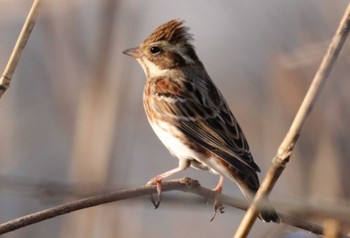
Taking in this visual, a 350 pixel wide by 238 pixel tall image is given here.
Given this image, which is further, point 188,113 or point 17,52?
point 188,113

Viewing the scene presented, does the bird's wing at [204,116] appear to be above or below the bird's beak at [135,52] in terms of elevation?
below

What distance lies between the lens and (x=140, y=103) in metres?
4.18

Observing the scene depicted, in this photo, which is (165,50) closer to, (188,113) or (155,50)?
(155,50)

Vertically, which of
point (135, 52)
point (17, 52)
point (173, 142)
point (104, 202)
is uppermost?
point (17, 52)

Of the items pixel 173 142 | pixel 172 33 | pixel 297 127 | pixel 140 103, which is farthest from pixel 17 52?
pixel 140 103

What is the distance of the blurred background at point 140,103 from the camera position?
3.09m

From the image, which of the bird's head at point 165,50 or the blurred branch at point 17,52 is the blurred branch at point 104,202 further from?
the bird's head at point 165,50

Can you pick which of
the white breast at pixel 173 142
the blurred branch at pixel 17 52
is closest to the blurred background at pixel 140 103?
the white breast at pixel 173 142

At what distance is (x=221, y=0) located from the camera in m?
4.18

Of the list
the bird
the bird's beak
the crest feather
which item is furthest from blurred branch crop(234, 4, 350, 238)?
the bird's beak

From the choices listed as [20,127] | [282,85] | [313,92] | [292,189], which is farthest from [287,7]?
[313,92]

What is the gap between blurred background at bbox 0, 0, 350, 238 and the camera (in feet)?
10.1

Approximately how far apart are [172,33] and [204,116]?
42cm

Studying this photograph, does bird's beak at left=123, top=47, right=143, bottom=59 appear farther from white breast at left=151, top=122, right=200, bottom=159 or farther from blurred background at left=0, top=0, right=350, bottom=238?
white breast at left=151, top=122, right=200, bottom=159
